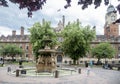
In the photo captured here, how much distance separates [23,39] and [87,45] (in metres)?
39.4

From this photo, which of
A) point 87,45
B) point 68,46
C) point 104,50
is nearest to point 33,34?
→ point 68,46

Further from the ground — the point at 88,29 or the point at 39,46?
the point at 88,29

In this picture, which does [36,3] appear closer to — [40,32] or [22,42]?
[40,32]

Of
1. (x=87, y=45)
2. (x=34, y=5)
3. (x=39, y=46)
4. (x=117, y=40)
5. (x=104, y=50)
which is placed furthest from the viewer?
(x=117, y=40)

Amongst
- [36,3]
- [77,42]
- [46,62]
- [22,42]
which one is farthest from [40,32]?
[36,3]

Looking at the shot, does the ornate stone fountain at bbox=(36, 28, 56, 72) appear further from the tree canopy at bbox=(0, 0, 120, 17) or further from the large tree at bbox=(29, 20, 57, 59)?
the tree canopy at bbox=(0, 0, 120, 17)

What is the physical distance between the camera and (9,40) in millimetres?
108562

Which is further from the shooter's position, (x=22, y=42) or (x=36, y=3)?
(x=22, y=42)

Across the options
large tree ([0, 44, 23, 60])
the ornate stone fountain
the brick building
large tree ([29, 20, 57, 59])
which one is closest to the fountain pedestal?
the ornate stone fountain

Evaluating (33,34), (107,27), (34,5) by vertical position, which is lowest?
(34,5)

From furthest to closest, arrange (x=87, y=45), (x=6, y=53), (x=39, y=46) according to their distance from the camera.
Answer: (x=6, y=53) < (x=87, y=45) < (x=39, y=46)

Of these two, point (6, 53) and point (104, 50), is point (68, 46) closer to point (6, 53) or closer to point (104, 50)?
point (104, 50)

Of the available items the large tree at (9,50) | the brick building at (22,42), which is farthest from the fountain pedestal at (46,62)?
the brick building at (22,42)

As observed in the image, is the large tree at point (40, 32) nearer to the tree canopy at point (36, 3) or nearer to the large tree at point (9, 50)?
the large tree at point (9, 50)
